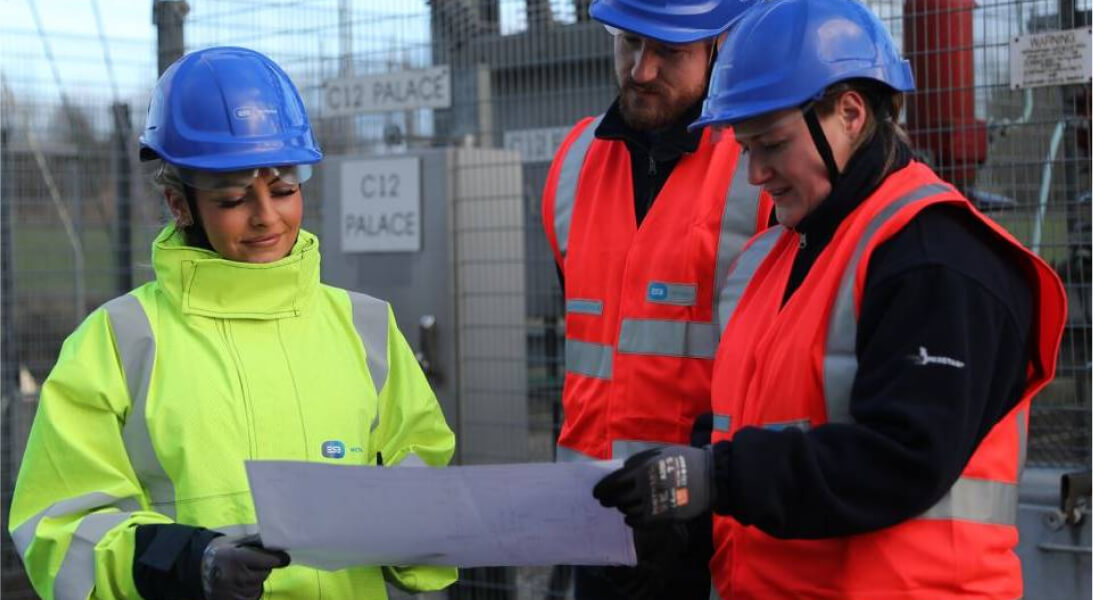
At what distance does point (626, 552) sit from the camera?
2334mm

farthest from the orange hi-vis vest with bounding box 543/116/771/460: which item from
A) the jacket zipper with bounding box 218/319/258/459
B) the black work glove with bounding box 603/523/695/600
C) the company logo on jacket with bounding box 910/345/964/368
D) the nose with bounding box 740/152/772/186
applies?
the company logo on jacket with bounding box 910/345/964/368

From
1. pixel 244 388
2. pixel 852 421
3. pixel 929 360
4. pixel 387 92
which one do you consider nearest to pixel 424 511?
pixel 244 388

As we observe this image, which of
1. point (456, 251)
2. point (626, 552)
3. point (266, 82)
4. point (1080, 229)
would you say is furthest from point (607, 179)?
point (456, 251)

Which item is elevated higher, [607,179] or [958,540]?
[607,179]

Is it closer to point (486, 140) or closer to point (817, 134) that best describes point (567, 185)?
point (817, 134)

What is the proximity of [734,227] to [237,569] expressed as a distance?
54.0 inches

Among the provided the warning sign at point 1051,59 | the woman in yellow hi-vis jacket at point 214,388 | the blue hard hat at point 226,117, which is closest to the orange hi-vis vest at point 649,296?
the woman in yellow hi-vis jacket at point 214,388

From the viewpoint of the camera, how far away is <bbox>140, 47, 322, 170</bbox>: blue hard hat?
271 centimetres

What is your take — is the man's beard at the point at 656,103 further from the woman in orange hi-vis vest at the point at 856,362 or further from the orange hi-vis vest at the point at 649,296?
the woman in orange hi-vis vest at the point at 856,362

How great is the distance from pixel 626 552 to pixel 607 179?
129 centimetres

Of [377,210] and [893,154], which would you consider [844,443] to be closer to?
[893,154]

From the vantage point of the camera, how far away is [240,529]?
255 cm

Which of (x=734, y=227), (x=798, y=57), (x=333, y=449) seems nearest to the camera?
(x=798, y=57)

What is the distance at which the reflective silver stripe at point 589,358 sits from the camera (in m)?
3.27
